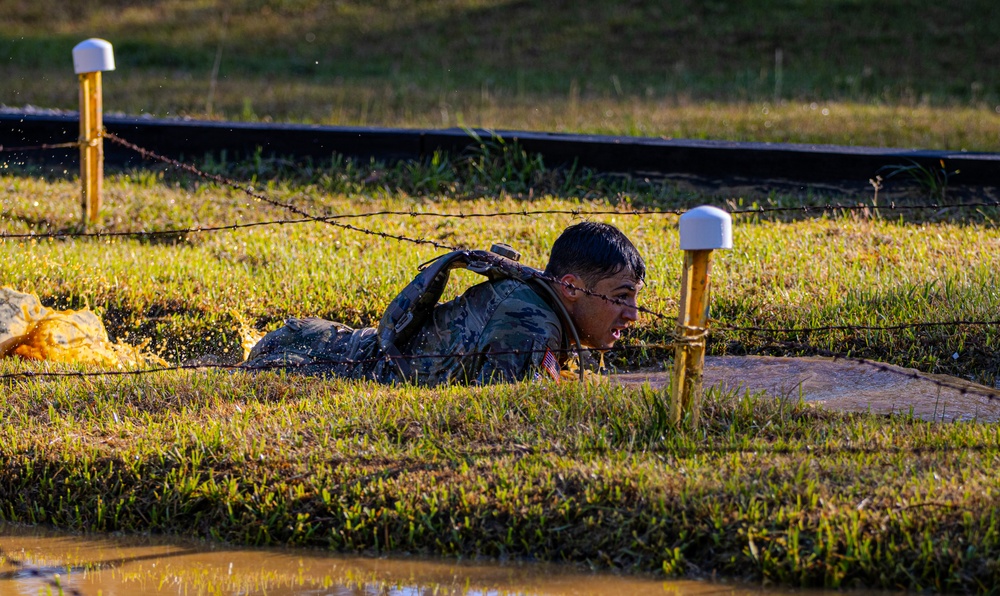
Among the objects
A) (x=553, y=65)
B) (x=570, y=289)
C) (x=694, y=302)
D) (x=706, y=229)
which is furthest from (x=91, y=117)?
(x=553, y=65)

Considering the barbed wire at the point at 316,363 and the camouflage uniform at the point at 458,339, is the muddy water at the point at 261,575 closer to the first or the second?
the barbed wire at the point at 316,363

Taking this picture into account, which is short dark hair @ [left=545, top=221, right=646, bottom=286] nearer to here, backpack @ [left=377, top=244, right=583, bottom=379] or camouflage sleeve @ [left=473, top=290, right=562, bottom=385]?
backpack @ [left=377, top=244, right=583, bottom=379]

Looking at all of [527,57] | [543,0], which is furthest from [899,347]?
[543,0]

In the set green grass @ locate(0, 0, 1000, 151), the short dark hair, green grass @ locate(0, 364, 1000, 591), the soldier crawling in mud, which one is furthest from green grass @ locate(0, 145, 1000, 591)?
green grass @ locate(0, 0, 1000, 151)

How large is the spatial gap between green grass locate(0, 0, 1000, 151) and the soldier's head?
5.07 meters

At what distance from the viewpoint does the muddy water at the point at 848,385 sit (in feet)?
15.1

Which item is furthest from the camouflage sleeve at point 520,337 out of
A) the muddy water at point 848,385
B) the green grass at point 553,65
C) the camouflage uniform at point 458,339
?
the green grass at point 553,65

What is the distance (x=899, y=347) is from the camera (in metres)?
5.61

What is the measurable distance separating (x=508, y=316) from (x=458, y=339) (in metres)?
0.30

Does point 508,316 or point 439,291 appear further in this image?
point 439,291

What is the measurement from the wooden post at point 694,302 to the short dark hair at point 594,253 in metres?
0.88

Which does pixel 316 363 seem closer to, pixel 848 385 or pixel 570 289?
pixel 570 289

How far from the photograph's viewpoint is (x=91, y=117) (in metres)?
7.62

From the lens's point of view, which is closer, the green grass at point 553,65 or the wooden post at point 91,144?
the wooden post at point 91,144
